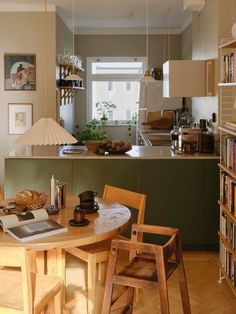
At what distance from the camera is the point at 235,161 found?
306 centimetres

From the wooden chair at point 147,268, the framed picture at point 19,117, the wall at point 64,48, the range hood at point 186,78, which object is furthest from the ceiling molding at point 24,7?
the wooden chair at point 147,268

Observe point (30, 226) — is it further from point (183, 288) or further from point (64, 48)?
point (64, 48)

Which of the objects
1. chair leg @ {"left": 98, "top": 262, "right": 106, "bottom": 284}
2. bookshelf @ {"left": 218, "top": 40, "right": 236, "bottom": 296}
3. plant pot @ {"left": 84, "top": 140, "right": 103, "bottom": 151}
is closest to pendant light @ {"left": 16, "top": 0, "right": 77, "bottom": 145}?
chair leg @ {"left": 98, "top": 262, "right": 106, "bottom": 284}

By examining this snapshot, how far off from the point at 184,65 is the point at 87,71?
12.5 ft

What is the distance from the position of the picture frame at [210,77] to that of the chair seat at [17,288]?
2.71 metres

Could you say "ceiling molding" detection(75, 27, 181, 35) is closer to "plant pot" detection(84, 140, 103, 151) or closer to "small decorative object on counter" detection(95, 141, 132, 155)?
"plant pot" detection(84, 140, 103, 151)

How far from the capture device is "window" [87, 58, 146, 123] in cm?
834

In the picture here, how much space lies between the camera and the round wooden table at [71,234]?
2338 mm

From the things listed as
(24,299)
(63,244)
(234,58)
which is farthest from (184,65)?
(24,299)

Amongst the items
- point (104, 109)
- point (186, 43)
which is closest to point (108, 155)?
→ point (186, 43)

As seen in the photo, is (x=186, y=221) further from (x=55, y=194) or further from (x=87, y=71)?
(x=87, y=71)

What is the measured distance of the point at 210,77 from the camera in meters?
4.52

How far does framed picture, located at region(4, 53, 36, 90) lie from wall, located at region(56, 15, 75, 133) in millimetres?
413

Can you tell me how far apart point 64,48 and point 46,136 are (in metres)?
4.68
